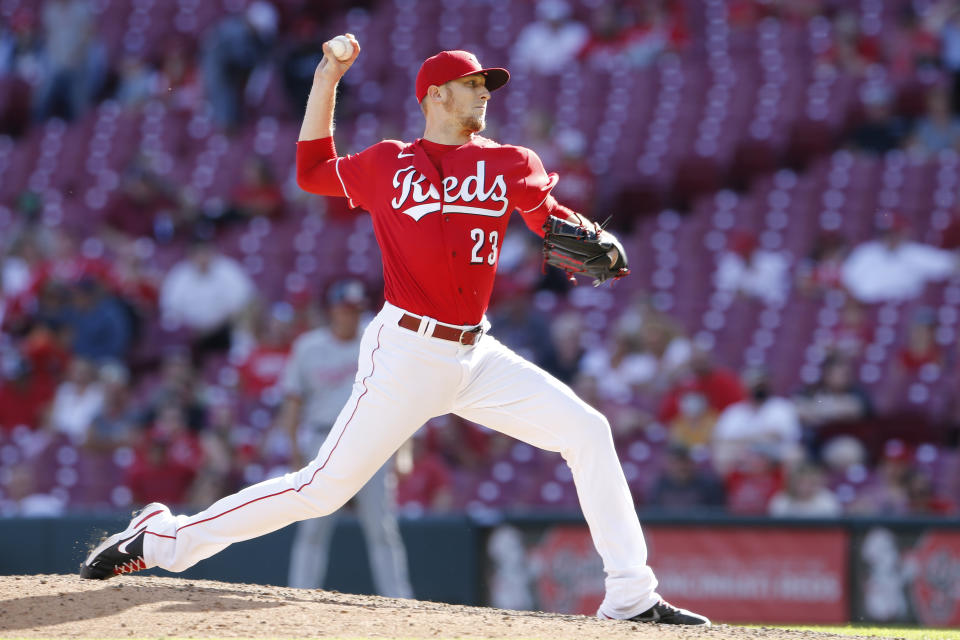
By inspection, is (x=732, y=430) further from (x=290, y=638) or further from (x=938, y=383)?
(x=290, y=638)

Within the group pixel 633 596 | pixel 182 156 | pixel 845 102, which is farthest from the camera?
pixel 182 156

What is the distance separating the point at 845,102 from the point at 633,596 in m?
8.21

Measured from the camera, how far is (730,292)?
10492 millimetres

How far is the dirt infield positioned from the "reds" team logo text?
1253 millimetres

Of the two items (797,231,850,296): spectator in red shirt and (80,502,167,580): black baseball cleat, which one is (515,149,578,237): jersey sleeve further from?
(797,231,850,296): spectator in red shirt

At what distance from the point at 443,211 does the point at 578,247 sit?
49 cm

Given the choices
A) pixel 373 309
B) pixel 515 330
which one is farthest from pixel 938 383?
pixel 373 309

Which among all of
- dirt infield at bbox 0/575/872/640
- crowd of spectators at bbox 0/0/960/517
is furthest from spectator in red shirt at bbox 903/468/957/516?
dirt infield at bbox 0/575/872/640

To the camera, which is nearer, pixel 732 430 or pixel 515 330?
pixel 732 430

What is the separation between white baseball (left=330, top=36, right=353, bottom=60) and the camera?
441 cm

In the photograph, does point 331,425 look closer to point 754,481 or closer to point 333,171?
point 333,171

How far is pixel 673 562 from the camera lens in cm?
795

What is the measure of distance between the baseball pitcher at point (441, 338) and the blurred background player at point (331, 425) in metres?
2.06

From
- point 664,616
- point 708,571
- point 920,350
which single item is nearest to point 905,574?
point 708,571
